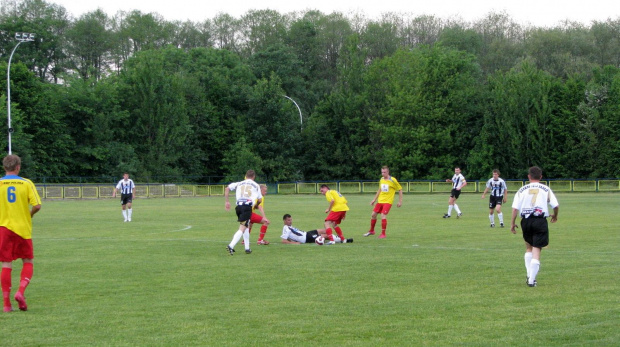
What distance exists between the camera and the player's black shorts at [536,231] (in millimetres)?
10875

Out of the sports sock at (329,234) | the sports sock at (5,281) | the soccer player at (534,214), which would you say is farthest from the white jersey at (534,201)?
the sports sock at (329,234)

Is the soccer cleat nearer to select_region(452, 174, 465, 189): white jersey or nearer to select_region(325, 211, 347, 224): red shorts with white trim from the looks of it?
select_region(325, 211, 347, 224): red shorts with white trim

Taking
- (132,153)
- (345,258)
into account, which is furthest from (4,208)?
(132,153)

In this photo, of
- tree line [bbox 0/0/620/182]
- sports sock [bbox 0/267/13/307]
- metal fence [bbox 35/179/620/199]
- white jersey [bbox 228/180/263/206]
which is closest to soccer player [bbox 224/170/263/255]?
white jersey [bbox 228/180/263/206]

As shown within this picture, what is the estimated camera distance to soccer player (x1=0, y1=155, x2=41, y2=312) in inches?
363

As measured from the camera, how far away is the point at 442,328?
7.84 meters

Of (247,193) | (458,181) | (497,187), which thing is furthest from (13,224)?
(458,181)

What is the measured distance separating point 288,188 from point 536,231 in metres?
56.6

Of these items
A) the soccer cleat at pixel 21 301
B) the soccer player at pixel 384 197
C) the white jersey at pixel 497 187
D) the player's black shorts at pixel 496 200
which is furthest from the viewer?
the white jersey at pixel 497 187

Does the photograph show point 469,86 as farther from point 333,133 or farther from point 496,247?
point 496,247

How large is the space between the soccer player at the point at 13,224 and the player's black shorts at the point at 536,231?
732 centimetres

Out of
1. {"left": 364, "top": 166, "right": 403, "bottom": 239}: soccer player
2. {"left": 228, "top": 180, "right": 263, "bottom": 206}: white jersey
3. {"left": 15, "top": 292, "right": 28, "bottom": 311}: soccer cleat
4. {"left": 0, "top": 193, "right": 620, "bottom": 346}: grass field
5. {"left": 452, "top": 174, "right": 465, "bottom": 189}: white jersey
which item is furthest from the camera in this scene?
{"left": 452, "top": 174, "right": 465, "bottom": 189}: white jersey

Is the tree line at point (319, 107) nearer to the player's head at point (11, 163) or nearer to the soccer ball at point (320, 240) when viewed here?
the soccer ball at point (320, 240)

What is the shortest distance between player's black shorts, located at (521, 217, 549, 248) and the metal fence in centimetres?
4883
